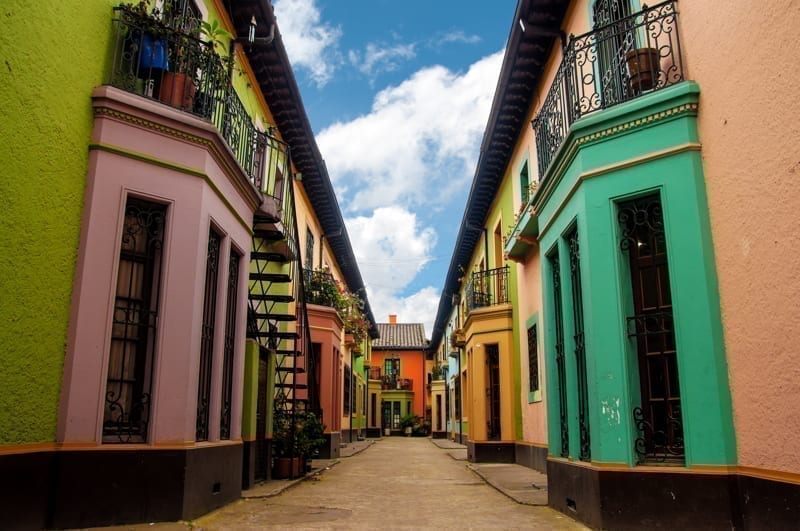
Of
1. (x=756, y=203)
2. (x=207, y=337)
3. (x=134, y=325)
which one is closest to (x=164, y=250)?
(x=134, y=325)

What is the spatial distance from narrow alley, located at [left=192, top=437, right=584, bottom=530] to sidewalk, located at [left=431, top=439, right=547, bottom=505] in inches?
6.6

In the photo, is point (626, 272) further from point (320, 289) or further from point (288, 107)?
point (320, 289)

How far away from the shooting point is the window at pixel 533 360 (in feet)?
45.4

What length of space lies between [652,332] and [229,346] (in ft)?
17.7

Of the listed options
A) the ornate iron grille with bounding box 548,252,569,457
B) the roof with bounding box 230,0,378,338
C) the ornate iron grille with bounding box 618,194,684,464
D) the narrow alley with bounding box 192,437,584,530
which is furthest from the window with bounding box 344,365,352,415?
the ornate iron grille with bounding box 618,194,684,464

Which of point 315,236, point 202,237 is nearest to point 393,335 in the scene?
point 315,236

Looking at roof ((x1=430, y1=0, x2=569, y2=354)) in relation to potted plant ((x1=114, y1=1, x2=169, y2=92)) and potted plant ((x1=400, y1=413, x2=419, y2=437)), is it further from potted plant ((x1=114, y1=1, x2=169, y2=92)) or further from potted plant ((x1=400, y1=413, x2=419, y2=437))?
potted plant ((x1=400, y1=413, x2=419, y2=437))

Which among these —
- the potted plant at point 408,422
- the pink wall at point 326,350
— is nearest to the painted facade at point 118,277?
the pink wall at point 326,350

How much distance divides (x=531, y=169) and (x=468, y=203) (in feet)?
20.4

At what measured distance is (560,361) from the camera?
8734 millimetres

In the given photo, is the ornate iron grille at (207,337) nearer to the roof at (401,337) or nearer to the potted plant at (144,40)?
the potted plant at (144,40)

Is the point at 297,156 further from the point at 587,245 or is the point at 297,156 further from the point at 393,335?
the point at 393,335

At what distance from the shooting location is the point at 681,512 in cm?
584

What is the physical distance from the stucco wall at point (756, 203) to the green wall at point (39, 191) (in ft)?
20.3
